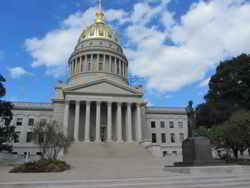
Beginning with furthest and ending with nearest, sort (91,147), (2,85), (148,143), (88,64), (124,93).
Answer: (88,64) → (124,93) → (148,143) → (91,147) → (2,85)

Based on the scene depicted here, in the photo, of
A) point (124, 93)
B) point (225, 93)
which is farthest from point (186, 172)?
point (124, 93)

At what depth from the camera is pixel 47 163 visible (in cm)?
1959

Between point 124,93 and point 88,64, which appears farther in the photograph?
point 88,64

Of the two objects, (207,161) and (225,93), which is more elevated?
(225,93)

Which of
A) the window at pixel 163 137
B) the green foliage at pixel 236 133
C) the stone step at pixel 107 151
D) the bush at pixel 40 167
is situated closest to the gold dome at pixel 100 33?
the window at pixel 163 137

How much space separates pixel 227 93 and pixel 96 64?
3850 cm

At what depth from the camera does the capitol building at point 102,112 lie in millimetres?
44281

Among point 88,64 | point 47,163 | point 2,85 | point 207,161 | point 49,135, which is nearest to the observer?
point 207,161

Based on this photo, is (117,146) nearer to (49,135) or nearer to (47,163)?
(49,135)

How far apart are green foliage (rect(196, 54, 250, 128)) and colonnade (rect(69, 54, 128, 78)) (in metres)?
32.4

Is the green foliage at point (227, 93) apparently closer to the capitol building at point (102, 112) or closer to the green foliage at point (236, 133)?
the green foliage at point (236, 133)

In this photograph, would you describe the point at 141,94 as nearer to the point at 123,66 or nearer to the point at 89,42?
the point at 123,66

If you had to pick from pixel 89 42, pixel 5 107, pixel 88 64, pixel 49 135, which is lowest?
pixel 49 135

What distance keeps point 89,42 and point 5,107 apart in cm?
4524
